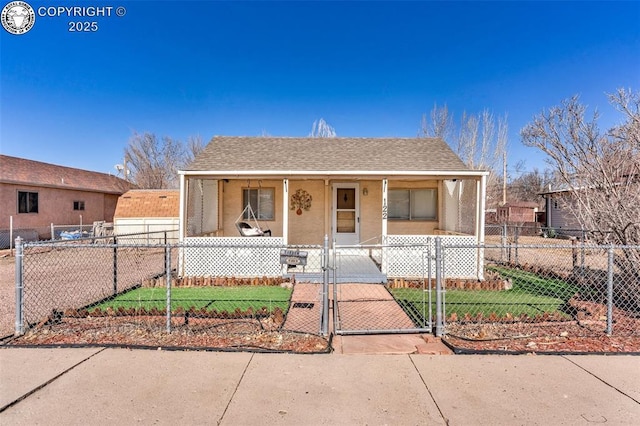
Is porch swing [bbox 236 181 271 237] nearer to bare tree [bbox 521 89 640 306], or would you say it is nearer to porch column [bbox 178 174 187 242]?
porch column [bbox 178 174 187 242]

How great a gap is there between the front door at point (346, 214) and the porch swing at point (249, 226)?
2202 millimetres

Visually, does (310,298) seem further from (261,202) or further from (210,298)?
(261,202)

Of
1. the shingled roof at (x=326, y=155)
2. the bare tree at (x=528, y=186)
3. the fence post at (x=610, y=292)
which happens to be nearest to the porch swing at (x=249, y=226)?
the shingled roof at (x=326, y=155)

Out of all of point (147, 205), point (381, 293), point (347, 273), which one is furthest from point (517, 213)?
point (147, 205)

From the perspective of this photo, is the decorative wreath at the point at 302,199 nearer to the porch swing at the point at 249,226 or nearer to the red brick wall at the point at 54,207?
the porch swing at the point at 249,226

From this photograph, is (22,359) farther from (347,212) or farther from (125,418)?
(347,212)

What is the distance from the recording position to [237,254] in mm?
8086

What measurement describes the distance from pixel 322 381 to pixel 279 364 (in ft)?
1.88

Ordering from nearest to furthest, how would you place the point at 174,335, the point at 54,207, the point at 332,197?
the point at 174,335
the point at 332,197
the point at 54,207

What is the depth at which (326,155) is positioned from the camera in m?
9.95

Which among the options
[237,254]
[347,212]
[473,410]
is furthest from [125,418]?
[347,212]

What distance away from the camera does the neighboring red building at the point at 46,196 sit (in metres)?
16.3

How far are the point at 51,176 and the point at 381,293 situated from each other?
22.7m

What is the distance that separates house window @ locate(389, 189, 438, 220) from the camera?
10391 millimetres
